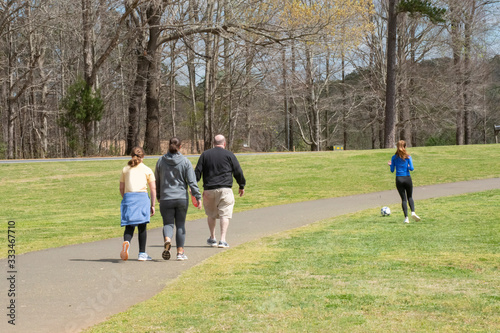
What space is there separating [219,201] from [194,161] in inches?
633

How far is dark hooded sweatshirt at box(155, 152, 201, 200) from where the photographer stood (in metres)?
9.38

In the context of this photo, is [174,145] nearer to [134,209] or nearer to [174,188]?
[174,188]

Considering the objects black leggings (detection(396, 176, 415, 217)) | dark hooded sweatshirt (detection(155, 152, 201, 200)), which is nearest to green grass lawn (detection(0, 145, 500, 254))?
dark hooded sweatshirt (detection(155, 152, 201, 200))

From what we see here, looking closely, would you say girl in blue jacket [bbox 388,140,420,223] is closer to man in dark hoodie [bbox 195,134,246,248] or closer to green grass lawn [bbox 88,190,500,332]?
green grass lawn [bbox 88,190,500,332]

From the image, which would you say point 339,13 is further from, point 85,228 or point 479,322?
point 479,322

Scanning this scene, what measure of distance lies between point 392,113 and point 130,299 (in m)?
30.9

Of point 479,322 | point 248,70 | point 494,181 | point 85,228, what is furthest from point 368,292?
point 248,70

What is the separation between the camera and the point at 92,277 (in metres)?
8.07

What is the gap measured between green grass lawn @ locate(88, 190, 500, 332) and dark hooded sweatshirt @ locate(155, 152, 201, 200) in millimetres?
1121

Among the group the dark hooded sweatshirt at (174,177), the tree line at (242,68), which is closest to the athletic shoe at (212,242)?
the dark hooded sweatshirt at (174,177)

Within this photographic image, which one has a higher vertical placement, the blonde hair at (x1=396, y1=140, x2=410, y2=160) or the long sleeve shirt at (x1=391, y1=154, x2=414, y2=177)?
the blonde hair at (x1=396, y1=140, x2=410, y2=160)

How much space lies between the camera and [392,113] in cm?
3594

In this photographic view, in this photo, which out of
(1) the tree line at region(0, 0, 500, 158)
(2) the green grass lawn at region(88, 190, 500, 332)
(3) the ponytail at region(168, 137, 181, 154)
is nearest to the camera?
(2) the green grass lawn at region(88, 190, 500, 332)

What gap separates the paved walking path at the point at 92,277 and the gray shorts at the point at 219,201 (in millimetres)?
623
